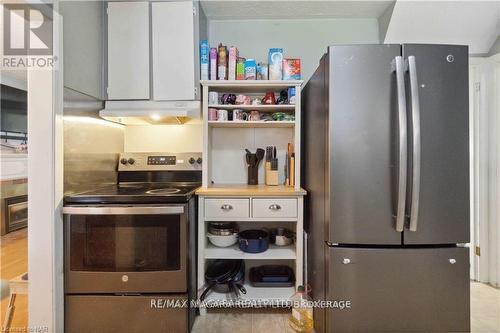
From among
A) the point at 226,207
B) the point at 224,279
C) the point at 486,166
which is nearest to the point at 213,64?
the point at 226,207

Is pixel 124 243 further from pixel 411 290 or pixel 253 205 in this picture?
pixel 411 290

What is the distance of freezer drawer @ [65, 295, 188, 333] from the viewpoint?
126cm

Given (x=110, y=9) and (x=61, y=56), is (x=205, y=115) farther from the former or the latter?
(x=110, y=9)

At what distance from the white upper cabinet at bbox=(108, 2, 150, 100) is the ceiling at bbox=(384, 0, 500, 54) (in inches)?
72.0

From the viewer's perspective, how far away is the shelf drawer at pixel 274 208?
153 cm

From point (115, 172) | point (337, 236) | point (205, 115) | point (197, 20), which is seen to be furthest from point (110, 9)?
point (337, 236)

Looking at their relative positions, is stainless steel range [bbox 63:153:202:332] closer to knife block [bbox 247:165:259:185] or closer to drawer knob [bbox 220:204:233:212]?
drawer knob [bbox 220:204:233:212]

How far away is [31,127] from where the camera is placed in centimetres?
120

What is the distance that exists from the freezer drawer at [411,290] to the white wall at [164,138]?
1399mm

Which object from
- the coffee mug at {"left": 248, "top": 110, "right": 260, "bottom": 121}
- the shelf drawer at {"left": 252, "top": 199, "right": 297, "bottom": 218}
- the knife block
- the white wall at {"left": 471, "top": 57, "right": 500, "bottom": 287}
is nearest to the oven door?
the shelf drawer at {"left": 252, "top": 199, "right": 297, "bottom": 218}

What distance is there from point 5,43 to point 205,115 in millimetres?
1109

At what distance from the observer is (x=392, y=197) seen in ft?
3.86

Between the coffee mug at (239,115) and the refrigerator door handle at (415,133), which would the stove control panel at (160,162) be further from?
the refrigerator door handle at (415,133)

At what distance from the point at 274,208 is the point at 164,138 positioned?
108cm
